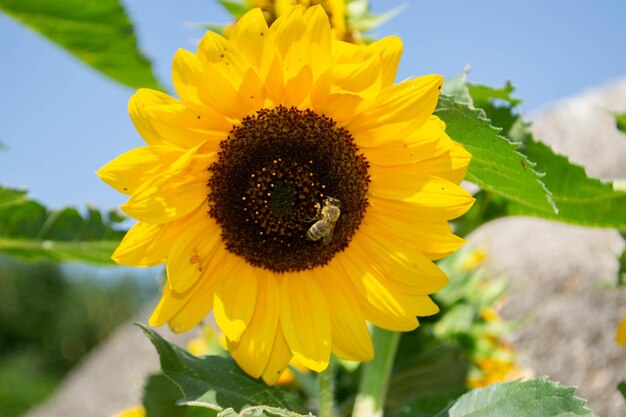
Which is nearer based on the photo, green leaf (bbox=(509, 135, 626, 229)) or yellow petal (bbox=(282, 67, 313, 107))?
yellow petal (bbox=(282, 67, 313, 107))

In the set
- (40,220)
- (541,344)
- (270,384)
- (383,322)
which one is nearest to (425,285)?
(383,322)

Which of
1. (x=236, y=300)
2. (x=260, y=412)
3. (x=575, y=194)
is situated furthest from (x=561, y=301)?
(x=260, y=412)

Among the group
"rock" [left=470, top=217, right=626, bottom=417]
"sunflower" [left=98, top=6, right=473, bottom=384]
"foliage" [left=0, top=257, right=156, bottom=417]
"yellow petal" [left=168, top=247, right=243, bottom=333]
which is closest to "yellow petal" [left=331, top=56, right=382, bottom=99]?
"sunflower" [left=98, top=6, right=473, bottom=384]

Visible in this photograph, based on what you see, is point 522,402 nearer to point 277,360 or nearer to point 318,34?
point 277,360

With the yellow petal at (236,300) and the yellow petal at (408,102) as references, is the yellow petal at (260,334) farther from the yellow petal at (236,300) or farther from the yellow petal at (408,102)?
the yellow petal at (408,102)

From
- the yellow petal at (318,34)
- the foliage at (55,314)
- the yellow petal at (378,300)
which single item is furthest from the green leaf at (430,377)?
the foliage at (55,314)

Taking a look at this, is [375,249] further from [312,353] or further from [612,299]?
[612,299]

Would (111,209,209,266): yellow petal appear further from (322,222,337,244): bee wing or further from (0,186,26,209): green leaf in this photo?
(0,186,26,209): green leaf
